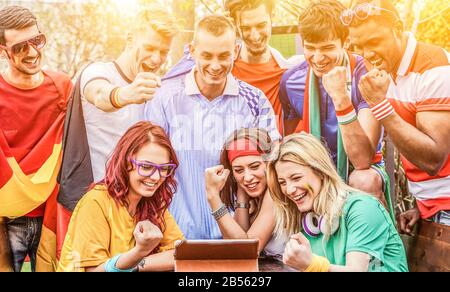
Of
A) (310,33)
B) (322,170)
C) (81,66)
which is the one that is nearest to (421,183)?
(322,170)

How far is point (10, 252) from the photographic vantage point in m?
7.38

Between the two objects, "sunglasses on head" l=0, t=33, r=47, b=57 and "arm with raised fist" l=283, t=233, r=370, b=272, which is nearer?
"arm with raised fist" l=283, t=233, r=370, b=272

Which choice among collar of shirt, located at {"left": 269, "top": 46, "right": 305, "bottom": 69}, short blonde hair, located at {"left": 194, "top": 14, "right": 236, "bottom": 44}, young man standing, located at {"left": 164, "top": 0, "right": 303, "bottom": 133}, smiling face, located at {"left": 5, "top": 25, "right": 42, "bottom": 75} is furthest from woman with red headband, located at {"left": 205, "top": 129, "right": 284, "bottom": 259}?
smiling face, located at {"left": 5, "top": 25, "right": 42, "bottom": 75}

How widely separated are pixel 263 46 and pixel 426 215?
162 cm

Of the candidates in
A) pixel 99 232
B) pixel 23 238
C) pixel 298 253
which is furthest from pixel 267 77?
pixel 23 238

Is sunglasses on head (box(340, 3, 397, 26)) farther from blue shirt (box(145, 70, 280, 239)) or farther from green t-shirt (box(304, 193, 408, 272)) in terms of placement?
green t-shirt (box(304, 193, 408, 272))

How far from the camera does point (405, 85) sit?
7152 millimetres

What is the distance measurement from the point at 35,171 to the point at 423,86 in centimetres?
272

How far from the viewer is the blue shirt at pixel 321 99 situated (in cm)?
717

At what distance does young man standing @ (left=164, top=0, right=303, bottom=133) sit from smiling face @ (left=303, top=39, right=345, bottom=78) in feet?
0.31

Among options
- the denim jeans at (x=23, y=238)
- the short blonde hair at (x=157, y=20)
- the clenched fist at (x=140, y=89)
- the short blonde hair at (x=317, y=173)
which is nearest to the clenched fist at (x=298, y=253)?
the short blonde hair at (x=317, y=173)

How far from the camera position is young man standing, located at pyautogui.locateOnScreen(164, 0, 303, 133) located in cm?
718

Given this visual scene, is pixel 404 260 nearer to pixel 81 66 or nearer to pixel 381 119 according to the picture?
pixel 381 119

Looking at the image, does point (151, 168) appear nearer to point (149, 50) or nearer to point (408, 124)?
point (149, 50)
